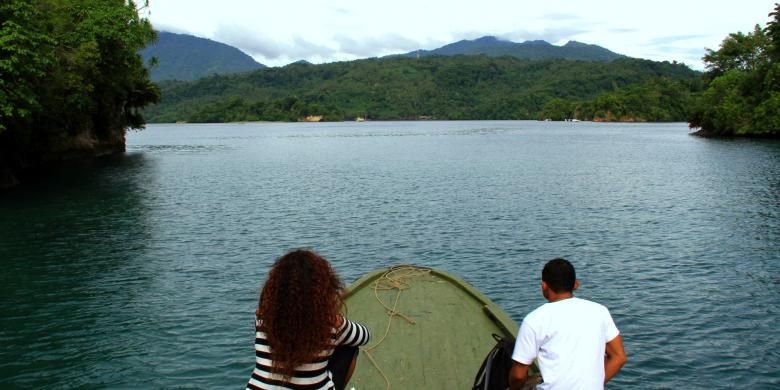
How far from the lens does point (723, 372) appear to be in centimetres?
1172

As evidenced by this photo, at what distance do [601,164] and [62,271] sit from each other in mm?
44976

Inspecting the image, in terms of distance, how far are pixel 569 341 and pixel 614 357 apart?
65 cm

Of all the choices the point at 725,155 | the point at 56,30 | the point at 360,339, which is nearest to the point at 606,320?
the point at 360,339

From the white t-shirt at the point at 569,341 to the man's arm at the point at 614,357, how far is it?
7.1 inches

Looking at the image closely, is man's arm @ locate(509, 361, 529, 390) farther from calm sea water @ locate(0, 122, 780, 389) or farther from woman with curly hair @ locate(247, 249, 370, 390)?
calm sea water @ locate(0, 122, 780, 389)

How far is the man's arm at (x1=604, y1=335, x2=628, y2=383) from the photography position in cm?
569

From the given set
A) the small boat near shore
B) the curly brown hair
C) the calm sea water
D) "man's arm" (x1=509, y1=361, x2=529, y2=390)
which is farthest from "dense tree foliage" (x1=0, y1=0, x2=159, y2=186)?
"man's arm" (x1=509, y1=361, x2=529, y2=390)

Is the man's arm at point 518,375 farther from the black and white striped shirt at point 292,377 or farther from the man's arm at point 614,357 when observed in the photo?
the black and white striped shirt at point 292,377

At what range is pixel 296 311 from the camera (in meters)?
4.44

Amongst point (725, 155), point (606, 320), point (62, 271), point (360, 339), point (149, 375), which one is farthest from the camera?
point (725, 155)

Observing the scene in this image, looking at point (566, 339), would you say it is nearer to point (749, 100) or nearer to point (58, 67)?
point (58, 67)

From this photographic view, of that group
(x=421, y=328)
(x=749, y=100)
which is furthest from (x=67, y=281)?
(x=749, y=100)

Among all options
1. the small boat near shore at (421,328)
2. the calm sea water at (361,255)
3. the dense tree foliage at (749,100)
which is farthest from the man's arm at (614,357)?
the dense tree foliage at (749,100)

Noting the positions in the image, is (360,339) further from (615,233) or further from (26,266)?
(615,233)
